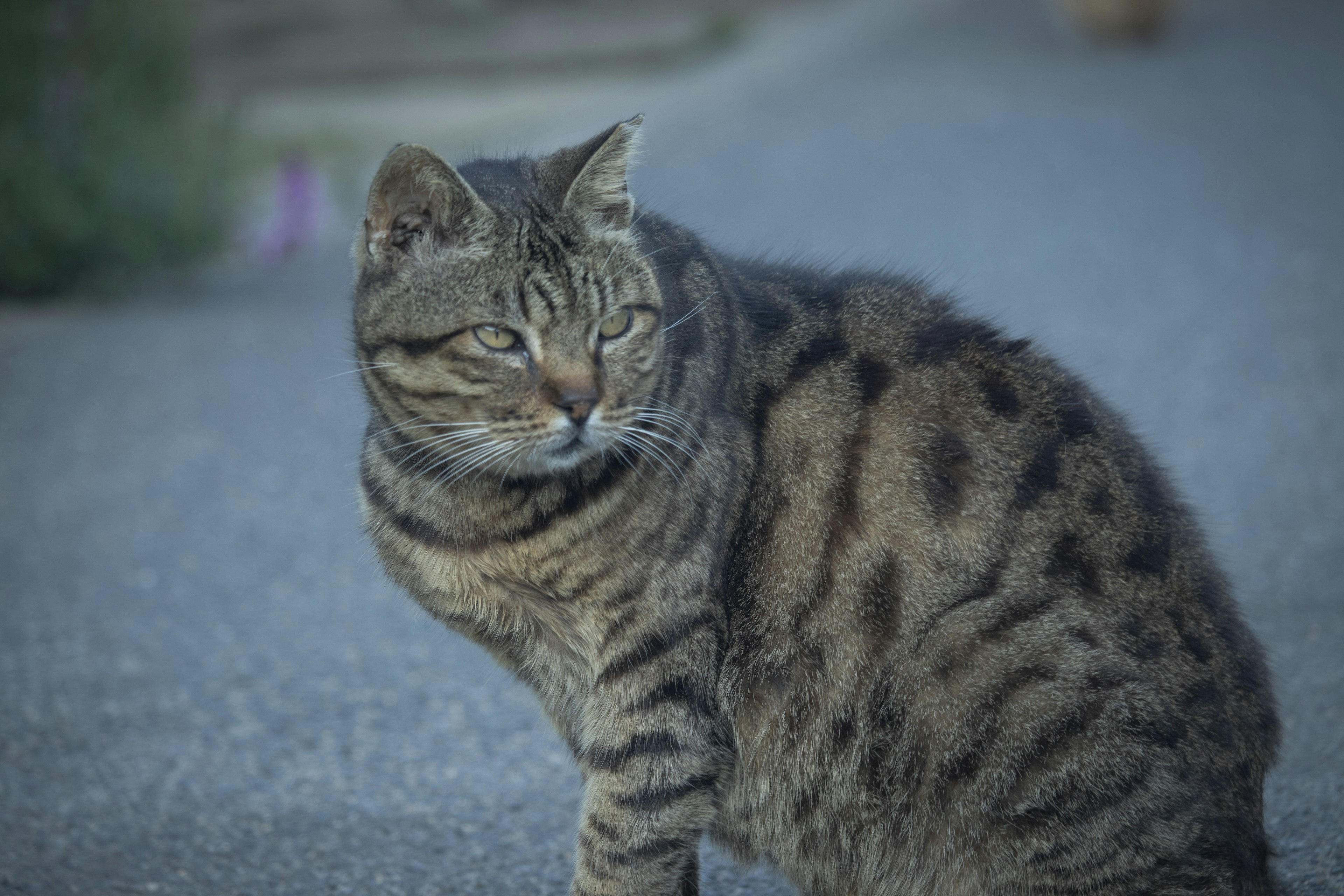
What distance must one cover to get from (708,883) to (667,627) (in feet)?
3.54

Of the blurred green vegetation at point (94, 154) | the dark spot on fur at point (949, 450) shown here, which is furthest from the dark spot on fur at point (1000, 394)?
the blurred green vegetation at point (94, 154)

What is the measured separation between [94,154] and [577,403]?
7.42 metres

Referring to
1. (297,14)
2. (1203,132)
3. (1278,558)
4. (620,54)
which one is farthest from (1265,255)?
(297,14)

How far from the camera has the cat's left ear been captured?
94.0 inches

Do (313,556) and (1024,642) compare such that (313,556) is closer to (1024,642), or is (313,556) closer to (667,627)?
(667,627)

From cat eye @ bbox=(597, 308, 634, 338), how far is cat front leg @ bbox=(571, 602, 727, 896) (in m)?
0.59

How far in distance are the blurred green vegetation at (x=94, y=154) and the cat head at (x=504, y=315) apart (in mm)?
6643

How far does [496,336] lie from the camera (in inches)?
89.2

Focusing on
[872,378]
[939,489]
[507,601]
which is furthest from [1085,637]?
[507,601]

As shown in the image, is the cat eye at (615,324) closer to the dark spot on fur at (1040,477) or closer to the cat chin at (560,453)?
the cat chin at (560,453)

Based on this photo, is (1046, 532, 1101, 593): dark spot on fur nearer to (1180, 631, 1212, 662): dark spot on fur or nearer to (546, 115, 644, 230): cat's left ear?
(1180, 631, 1212, 662): dark spot on fur

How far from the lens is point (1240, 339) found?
22.6 feet

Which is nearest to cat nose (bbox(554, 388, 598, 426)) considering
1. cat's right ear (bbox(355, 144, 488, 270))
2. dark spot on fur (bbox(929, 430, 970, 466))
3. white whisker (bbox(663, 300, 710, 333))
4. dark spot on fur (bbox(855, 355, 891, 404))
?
white whisker (bbox(663, 300, 710, 333))

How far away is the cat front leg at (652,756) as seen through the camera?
88.4 inches
